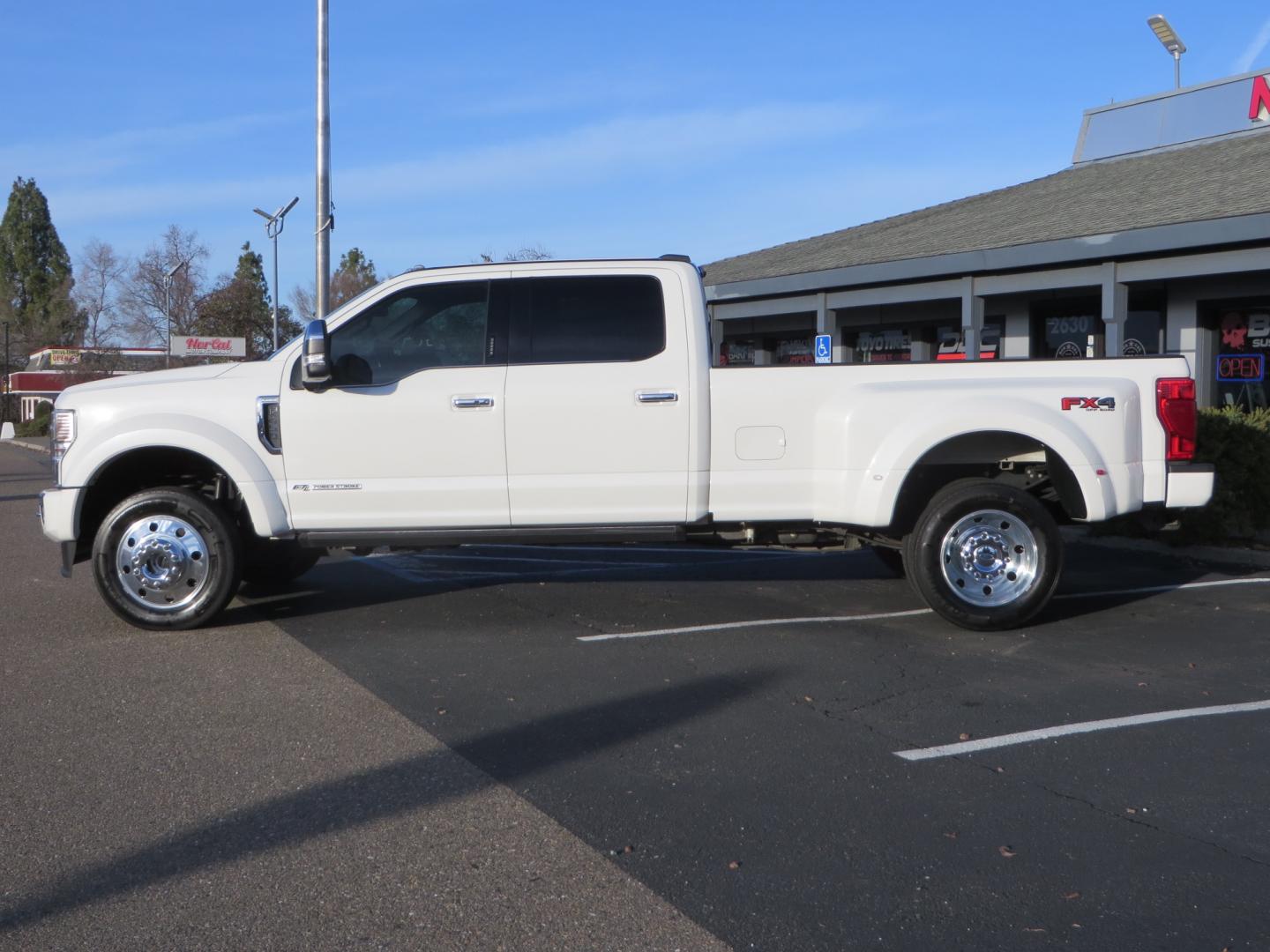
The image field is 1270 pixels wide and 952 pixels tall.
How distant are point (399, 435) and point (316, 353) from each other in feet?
2.30

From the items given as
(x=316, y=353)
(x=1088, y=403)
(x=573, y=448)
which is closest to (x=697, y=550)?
(x=573, y=448)

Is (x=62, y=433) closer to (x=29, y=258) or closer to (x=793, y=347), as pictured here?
(x=793, y=347)

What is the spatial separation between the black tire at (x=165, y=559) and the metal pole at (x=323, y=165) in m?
8.87

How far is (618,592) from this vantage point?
941 cm

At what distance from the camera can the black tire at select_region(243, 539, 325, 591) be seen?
350 inches

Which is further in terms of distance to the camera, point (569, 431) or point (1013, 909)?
point (569, 431)

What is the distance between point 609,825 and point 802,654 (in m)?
2.91

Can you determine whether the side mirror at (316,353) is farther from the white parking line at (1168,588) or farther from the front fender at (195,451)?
the white parking line at (1168,588)

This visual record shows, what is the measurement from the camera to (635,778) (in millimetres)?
5035

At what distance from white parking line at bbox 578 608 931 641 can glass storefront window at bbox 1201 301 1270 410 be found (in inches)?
422

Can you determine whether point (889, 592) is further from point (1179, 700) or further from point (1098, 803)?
point (1098, 803)

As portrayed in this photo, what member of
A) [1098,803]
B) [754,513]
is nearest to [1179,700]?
[1098,803]

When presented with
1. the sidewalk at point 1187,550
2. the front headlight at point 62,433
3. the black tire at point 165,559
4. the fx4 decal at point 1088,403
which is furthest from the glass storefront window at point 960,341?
the front headlight at point 62,433

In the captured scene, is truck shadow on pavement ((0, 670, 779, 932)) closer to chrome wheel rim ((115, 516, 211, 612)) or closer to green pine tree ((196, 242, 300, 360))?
chrome wheel rim ((115, 516, 211, 612))
